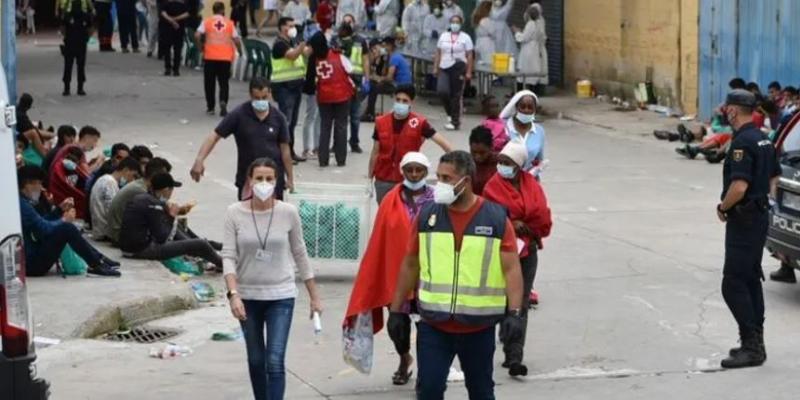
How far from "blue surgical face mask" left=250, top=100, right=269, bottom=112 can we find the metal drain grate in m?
2.61

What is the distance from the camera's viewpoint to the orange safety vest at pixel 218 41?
26.5m

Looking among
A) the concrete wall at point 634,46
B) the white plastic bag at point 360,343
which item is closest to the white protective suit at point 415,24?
the concrete wall at point 634,46

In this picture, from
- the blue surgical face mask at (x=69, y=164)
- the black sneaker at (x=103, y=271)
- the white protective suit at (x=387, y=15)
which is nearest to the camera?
the black sneaker at (x=103, y=271)

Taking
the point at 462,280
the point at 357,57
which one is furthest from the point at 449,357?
the point at 357,57

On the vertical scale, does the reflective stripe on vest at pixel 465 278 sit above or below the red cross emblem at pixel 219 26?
below

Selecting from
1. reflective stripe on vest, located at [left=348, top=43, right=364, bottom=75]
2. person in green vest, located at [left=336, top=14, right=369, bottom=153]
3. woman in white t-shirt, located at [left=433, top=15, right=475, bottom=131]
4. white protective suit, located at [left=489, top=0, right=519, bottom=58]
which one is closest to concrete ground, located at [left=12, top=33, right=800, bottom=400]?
person in green vest, located at [left=336, top=14, right=369, bottom=153]

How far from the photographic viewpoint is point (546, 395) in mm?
10594

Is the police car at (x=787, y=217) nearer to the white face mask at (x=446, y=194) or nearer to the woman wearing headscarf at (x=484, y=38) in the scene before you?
the white face mask at (x=446, y=194)

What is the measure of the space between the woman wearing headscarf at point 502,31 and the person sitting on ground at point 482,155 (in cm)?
1779

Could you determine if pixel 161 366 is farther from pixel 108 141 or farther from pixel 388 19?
pixel 388 19

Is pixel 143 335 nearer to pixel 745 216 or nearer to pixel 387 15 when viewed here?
pixel 745 216

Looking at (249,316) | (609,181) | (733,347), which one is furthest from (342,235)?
(609,181)

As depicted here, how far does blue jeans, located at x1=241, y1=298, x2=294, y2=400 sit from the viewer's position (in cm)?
942

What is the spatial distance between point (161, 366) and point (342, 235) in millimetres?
3253
